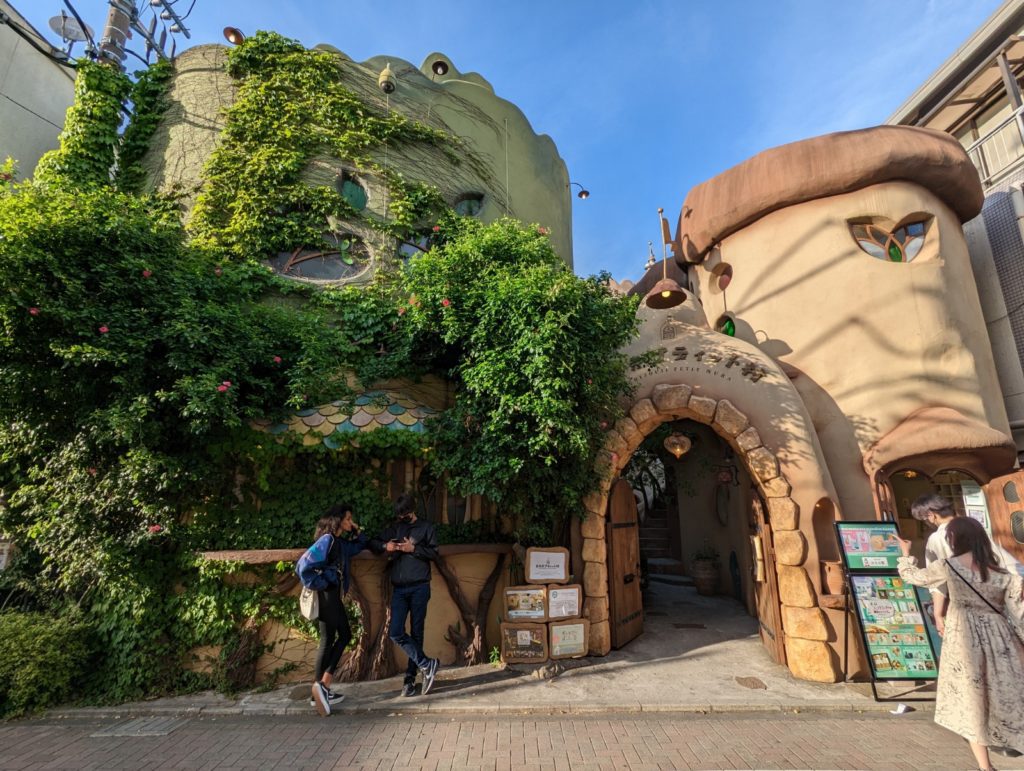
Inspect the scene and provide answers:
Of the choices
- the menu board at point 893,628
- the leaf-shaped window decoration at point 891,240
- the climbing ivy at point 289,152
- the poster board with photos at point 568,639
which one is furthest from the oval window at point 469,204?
the menu board at point 893,628

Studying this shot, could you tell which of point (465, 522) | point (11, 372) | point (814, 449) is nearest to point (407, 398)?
point (465, 522)

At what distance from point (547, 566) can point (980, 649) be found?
3.92 meters

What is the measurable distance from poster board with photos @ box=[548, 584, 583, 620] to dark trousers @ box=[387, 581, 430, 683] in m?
1.61

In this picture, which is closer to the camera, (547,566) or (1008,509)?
(547,566)

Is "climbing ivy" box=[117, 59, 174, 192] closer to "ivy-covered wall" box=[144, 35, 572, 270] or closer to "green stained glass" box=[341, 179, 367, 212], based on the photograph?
"ivy-covered wall" box=[144, 35, 572, 270]

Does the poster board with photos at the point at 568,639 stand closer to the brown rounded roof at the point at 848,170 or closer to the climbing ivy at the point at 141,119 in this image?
the brown rounded roof at the point at 848,170

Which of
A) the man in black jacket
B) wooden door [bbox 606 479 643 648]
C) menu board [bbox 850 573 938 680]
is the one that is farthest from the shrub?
menu board [bbox 850 573 938 680]

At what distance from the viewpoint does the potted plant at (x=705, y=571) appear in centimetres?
1039

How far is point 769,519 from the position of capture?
617 cm

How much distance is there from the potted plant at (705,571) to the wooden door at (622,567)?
12.6 ft

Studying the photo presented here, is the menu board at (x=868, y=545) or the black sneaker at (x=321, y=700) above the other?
the menu board at (x=868, y=545)

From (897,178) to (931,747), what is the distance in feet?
25.7

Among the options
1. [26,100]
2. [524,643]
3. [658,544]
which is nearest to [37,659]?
[524,643]

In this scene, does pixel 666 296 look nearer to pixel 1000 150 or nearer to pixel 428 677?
pixel 428 677
